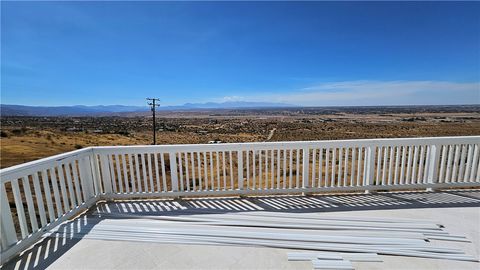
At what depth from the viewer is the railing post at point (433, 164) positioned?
3.33 metres

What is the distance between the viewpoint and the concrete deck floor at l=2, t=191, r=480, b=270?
187cm

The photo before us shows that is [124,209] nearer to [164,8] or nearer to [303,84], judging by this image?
[164,8]

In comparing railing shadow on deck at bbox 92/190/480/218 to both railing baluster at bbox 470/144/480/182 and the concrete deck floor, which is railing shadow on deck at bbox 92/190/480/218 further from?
railing baluster at bbox 470/144/480/182

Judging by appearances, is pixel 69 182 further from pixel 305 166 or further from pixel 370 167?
pixel 370 167

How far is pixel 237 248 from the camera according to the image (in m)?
2.08

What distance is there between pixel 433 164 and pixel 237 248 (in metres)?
3.10

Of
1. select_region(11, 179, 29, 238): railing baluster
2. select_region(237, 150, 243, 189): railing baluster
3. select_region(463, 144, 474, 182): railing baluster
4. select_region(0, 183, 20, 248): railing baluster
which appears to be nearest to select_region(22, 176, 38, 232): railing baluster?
select_region(11, 179, 29, 238): railing baluster

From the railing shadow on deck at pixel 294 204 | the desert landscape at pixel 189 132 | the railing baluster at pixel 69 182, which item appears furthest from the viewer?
the desert landscape at pixel 189 132

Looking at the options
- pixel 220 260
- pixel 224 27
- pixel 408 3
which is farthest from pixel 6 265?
pixel 408 3

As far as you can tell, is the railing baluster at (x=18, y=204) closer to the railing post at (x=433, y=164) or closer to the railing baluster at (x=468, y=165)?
the railing post at (x=433, y=164)

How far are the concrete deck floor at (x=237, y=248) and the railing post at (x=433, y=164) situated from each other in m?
0.30

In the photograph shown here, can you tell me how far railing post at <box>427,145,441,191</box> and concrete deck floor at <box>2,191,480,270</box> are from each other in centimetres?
30

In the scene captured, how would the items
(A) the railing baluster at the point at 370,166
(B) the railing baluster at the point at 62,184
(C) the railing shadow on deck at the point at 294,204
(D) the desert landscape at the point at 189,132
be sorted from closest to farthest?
1. (B) the railing baluster at the point at 62,184
2. (C) the railing shadow on deck at the point at 294,204
3. (A) the railing baluster at the point at 370,166
4. (D) the desert landscape at the point at 189,132

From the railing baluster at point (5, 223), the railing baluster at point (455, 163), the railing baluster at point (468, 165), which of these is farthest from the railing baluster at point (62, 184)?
the railing baluster at point (468, 165)
